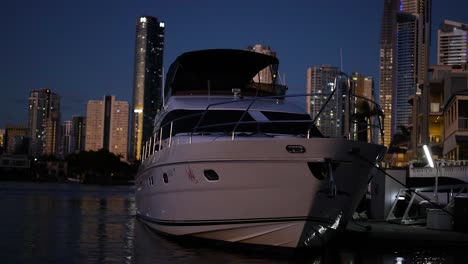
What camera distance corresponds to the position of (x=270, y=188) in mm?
15023

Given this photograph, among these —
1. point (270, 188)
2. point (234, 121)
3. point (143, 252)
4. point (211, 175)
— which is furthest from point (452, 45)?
point (270, 188)

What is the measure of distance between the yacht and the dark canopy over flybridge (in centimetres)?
238

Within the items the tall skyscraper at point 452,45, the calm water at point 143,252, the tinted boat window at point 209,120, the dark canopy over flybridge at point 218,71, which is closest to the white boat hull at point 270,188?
A: the calm water at point 143,252

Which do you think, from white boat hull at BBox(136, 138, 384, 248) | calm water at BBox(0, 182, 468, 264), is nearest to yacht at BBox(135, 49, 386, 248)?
white boat hull at BBox(136, 138, 384, 248)

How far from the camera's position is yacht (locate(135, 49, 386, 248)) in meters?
14.9

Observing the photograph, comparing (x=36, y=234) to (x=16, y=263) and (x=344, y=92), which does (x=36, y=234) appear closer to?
(x=16, y=263)

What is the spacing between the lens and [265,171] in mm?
14945

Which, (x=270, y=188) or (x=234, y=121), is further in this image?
(x=234, y=121)

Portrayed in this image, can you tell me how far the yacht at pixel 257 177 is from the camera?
48.8 ft

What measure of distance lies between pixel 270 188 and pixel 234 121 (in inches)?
145

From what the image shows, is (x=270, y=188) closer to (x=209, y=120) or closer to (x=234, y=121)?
(x=234, y=121)

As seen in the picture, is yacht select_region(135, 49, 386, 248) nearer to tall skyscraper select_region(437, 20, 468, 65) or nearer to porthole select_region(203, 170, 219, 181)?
porthole select_region(203, 170, 219, 181)

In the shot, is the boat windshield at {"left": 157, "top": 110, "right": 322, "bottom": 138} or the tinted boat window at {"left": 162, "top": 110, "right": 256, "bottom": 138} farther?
the tinted boat window at {"left": 162, "top": 110, "right": 256, "bottom": 138}

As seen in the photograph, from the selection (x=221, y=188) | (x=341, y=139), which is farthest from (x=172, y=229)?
(x=341, y=139)
